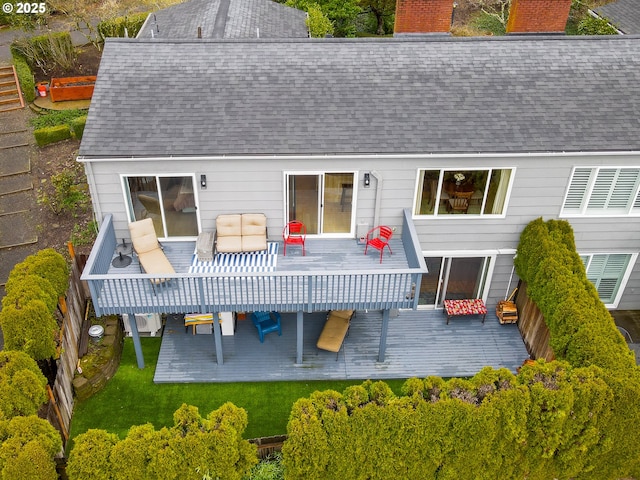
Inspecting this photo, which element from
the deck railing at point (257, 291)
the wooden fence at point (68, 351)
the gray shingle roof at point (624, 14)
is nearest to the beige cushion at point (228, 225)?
the deck railing at point (257, 291)

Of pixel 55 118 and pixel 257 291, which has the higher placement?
pixel 257 291

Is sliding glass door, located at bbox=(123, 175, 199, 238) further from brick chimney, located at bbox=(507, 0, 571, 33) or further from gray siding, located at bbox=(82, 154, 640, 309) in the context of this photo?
brick chimney, located at bbox=(507, 0, 571, 33)

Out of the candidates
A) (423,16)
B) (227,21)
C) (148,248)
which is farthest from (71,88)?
(423,16)

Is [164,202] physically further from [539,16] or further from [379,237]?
[539,16]

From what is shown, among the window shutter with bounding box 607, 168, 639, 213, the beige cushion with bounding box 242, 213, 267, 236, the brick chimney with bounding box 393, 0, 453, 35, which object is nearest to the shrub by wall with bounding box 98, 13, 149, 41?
the brick chimney with bounding box 393, 0, 453, 35

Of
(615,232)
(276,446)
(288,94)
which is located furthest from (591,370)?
(288,94)

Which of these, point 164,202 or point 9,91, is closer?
point 164,202
